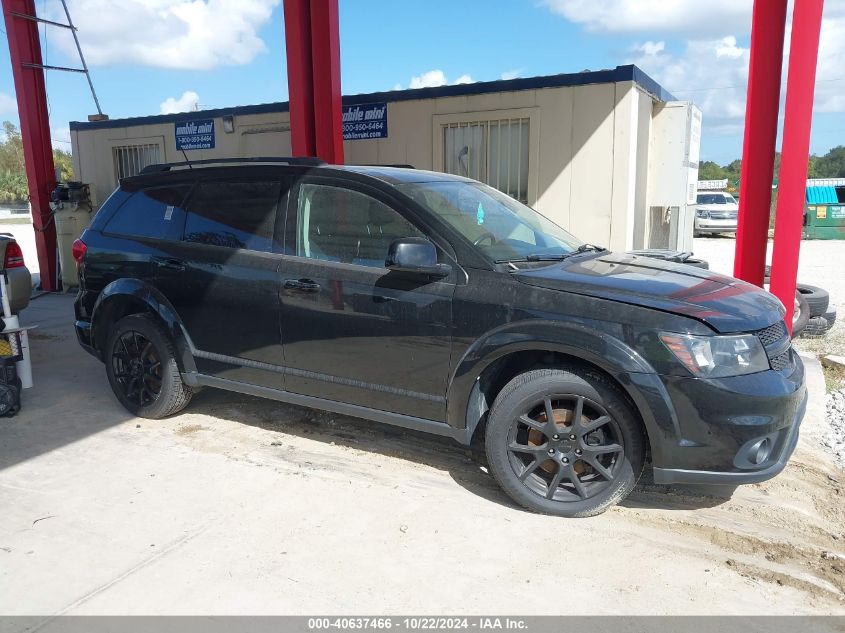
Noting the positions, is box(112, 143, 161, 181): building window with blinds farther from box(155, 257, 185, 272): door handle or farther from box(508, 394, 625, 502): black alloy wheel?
box(508, 394, 625, 502): black alloy wheel

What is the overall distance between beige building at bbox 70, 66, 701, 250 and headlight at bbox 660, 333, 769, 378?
4743 mm

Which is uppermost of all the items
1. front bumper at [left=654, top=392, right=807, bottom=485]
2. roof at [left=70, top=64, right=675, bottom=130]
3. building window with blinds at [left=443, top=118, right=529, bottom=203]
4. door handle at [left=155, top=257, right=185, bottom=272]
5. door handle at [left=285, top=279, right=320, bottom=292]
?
roof at [left=70, top=64, right=675, bottom=130]

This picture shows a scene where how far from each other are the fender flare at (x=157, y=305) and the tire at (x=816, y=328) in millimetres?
6643

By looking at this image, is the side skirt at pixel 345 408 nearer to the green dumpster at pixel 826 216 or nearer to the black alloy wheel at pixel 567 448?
the black alloy wheel at pixel 567 448

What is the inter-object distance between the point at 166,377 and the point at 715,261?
14.5 m

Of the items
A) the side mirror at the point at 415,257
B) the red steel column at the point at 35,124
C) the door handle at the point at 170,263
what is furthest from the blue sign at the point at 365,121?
the side mirror at the point at 415,257

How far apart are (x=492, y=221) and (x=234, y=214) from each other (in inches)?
68.0

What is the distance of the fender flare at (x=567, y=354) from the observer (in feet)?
10.6

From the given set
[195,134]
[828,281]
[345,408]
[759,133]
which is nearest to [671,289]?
[345,408]

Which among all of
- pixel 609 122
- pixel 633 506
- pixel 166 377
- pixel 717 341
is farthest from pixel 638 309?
pixel 609 122

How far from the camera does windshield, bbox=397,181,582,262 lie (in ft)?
12.8

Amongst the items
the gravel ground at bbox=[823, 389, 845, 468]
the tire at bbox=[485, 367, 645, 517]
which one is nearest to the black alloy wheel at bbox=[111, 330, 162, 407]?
the tire at bbox=[485, 367, 645, 517]

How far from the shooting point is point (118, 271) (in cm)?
496
